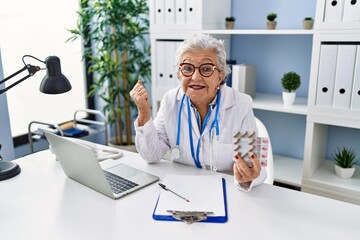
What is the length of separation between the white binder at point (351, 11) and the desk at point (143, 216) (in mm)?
1157

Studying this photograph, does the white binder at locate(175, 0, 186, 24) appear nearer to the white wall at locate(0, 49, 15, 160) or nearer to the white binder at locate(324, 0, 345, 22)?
the white binder at locate(324, 0, 345, 22)

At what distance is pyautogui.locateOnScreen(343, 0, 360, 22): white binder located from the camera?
183 centimetres

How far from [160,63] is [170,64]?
0.09 meters

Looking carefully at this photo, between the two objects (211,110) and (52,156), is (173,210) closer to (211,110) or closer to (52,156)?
(211,110)

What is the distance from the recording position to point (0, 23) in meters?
2.52

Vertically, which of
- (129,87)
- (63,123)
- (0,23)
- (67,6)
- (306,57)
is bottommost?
(63,123)

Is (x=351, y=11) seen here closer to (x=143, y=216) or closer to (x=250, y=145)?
(x=250, y=145)

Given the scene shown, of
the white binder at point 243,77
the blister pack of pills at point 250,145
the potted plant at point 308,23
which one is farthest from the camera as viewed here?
the white binder at point 243,77

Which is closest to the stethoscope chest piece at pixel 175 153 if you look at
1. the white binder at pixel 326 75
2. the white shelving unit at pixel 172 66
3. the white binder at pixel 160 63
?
the white shelving unit at pixel 172 66

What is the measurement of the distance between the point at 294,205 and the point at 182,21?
1.69 m

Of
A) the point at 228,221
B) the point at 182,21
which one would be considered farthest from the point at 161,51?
the point at 228,221

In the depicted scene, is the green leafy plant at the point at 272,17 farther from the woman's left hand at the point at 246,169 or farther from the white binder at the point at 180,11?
the woman's left hand at the point at 246,169

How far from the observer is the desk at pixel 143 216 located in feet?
3.21

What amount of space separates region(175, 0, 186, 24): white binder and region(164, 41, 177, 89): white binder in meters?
0.16
